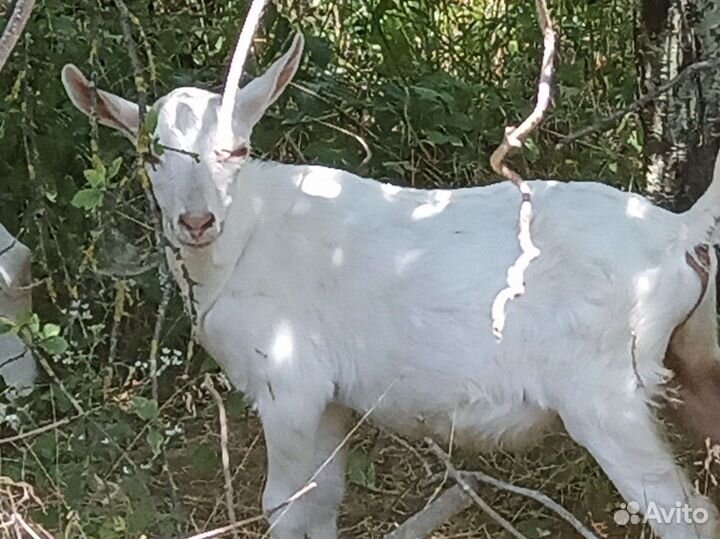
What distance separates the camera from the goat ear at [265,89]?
3619 mm

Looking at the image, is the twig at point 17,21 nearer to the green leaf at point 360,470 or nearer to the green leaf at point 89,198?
the green leaf at point 89,198

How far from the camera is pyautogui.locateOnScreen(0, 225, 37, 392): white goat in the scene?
15.3 ft

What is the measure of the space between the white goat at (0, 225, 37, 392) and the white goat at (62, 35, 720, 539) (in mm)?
1128

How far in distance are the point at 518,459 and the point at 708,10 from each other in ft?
4.47

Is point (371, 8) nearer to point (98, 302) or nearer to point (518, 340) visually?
point (98, 302)

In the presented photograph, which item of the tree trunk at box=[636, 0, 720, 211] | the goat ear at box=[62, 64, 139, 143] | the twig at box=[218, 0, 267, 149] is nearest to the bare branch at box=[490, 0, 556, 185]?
the twig at box=[218, 0, 267, 149]

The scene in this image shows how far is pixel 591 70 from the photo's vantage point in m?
5.57

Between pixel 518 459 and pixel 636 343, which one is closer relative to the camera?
pixel 636 343

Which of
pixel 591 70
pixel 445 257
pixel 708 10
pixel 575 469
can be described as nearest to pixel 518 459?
pixel 575 469

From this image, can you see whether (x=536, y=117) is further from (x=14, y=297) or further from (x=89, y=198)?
(x=14, y=297)

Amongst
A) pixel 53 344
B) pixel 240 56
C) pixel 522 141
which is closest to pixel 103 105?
pixel 53 344

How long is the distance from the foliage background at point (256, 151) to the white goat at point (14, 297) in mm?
92

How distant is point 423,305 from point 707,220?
674mm

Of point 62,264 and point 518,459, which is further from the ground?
point 62,264
